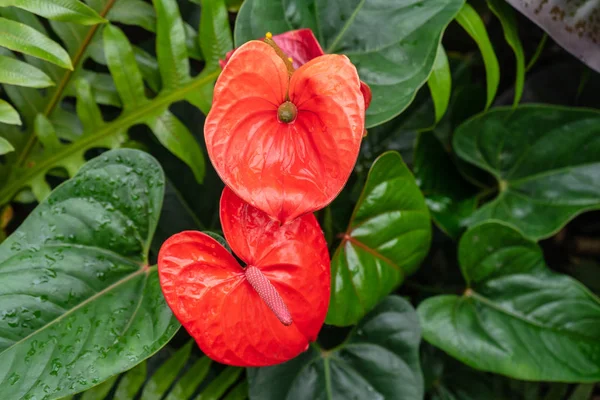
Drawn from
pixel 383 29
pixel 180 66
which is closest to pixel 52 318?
pixel 180 66

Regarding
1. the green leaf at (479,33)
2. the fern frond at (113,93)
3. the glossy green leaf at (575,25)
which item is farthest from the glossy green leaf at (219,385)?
the glossy green leaf at (575,25)

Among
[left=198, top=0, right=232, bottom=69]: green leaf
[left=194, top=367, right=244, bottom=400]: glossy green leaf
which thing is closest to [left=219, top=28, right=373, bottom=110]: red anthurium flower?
[left=198, top=0, right=232, bottom=69]: green leaf

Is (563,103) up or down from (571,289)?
up

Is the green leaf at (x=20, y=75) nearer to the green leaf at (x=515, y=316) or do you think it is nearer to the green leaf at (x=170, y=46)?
the green leaf at (x=170, y=46)

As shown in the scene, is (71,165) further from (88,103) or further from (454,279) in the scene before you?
(454,279)

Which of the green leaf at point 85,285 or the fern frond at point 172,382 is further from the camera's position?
the fern frond at point 172,382

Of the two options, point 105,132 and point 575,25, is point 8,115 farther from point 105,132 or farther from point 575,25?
point 575,25
